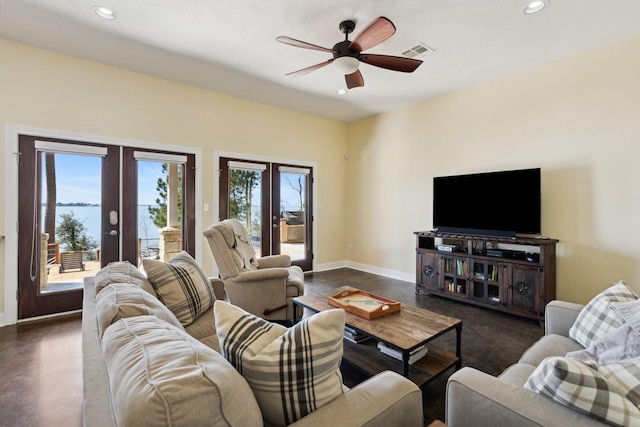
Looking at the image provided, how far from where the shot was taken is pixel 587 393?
872 mm

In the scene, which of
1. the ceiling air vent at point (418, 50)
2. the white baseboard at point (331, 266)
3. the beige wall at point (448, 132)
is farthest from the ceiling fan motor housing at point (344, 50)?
the white baseboard at point (331, 266)

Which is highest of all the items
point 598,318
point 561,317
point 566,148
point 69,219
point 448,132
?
point 448,132

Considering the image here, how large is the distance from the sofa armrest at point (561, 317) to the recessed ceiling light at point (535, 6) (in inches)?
93.9

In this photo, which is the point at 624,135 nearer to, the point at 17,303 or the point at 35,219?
the point at 35,219

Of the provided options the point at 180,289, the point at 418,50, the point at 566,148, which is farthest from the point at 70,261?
the point at 566,148

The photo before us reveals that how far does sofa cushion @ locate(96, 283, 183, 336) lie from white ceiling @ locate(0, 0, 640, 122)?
93.3 inches

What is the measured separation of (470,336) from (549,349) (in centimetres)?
132

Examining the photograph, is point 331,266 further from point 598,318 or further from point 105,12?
point 105,12

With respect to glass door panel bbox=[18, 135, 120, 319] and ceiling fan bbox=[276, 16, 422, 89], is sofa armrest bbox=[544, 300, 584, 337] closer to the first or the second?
ceiling fan bbox=[276, 16, 422, 89]

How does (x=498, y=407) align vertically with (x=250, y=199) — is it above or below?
below

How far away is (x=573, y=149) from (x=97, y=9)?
4.95 metres

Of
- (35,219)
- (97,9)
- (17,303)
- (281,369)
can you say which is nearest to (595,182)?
(281,369)

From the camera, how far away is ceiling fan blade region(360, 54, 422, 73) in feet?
8.68

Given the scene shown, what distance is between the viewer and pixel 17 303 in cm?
310
